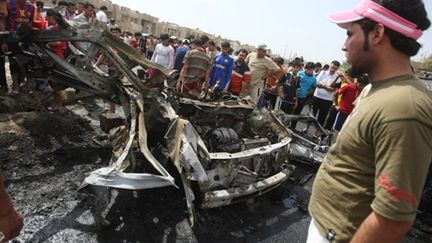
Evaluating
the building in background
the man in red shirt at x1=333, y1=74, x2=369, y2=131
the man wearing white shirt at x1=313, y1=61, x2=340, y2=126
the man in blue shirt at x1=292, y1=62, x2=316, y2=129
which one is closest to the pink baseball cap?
the man in red shirt at x1=333, y1=74, x2=369, y2=131

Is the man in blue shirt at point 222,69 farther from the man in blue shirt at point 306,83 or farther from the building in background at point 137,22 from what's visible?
the building in background at point 137,22

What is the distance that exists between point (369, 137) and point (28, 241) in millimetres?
2930

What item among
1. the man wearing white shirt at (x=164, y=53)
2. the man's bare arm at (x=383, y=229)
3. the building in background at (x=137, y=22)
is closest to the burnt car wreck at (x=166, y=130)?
the man's bare arm at (x=383, y=229)

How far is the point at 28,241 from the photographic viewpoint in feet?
8.97

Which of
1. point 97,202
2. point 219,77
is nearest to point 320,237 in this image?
point 97,202

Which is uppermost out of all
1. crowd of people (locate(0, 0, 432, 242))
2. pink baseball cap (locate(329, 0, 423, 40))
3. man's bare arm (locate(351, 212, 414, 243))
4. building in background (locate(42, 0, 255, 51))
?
pink baseball cap (locate(329, 0, 423, 40))

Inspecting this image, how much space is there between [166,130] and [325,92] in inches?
231

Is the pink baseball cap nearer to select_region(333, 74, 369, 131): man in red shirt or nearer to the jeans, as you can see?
select_region(333, 74, 369, 131): man in red shirt

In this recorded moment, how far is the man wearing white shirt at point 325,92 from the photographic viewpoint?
8328 mm

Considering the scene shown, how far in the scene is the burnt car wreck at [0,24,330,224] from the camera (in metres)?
3.14

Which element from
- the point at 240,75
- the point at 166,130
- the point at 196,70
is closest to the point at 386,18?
the point at 166,130

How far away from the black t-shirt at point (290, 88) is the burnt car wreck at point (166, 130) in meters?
3.41

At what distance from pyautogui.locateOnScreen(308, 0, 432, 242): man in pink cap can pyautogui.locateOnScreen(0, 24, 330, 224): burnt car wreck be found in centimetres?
175

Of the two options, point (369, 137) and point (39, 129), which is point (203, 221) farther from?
point (39, 129)
